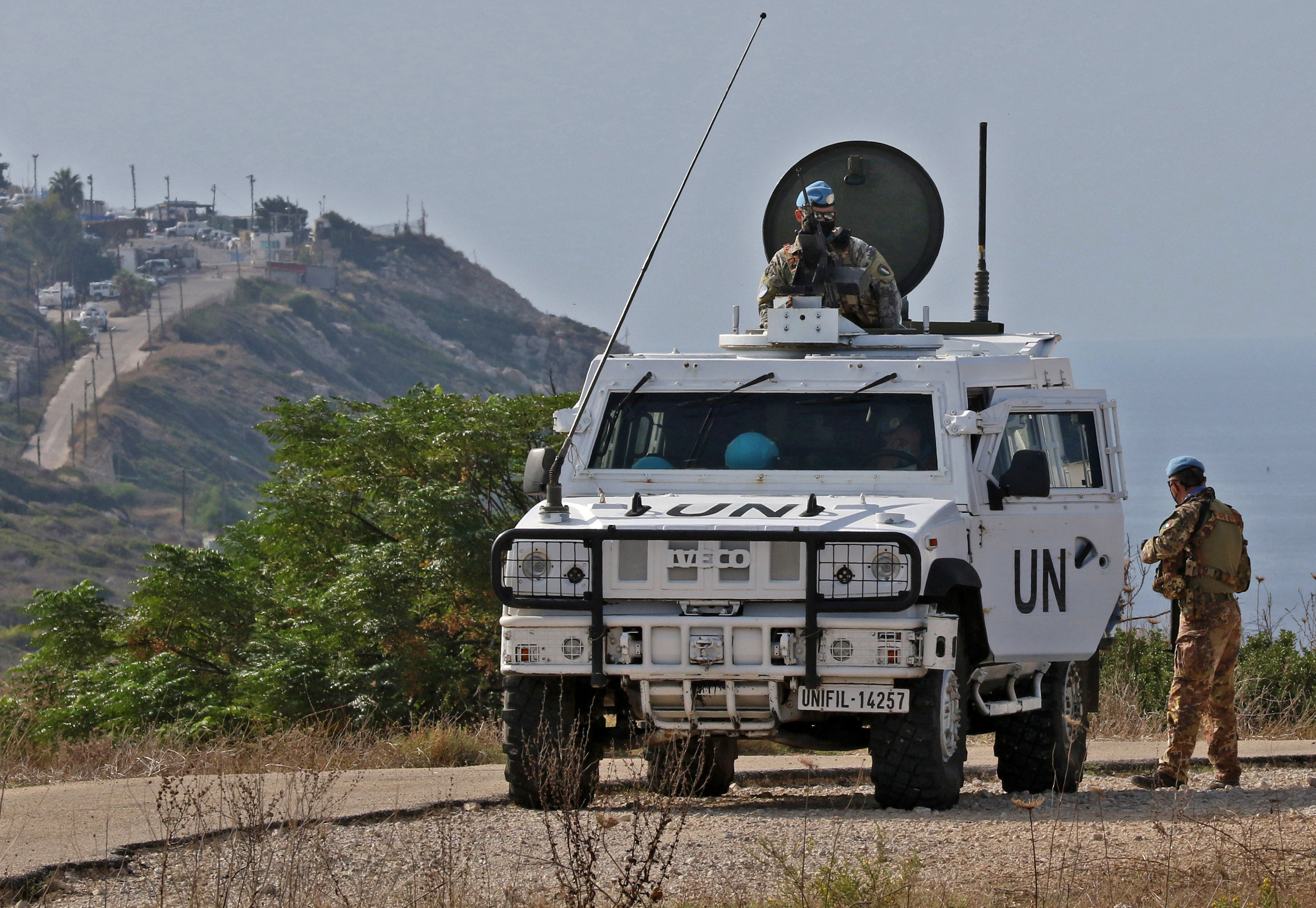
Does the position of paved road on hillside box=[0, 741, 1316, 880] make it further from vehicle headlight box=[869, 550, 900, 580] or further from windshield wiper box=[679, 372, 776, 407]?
windshield wiper box=[679, 372, 776, 407]

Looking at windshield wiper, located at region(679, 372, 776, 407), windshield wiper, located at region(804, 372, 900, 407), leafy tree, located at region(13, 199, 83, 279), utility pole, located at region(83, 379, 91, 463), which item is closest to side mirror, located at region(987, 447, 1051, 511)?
windshield wiper, located at region(804, 372, 900, 407)

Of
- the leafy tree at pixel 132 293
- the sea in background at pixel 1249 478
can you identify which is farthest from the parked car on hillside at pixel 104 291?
the sea in background at pixel 1249 478

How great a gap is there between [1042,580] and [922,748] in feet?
5.54

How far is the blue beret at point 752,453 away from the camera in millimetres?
9602

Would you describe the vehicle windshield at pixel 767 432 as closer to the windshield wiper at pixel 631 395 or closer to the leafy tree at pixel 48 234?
the windshield wiper at pixel 631 395

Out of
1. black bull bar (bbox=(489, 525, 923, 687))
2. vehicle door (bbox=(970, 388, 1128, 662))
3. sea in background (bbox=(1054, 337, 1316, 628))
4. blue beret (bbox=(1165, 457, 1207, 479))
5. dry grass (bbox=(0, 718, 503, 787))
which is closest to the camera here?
black bull bar (bbox=(489, 525, 923, 687))

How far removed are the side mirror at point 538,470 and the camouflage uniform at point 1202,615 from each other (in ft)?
9.84

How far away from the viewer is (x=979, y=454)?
9.59 metres

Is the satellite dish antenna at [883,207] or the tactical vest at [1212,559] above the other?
the satellite dish antenna at [883,207]

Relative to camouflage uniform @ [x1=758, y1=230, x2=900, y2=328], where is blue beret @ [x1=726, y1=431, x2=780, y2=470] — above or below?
below

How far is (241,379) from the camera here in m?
126

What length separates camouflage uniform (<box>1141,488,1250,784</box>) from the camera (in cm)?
954

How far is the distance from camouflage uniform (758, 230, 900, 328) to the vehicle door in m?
1.44

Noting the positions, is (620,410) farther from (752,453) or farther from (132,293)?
(132,293)
